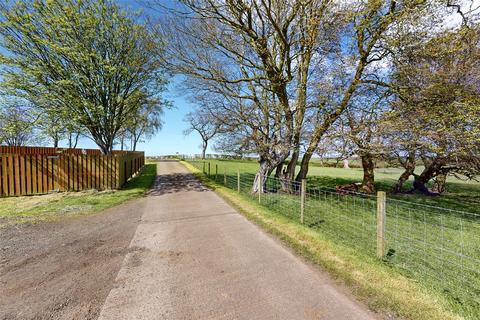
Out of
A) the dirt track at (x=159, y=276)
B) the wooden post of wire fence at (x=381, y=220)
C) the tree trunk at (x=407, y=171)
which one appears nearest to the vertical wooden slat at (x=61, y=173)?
the dirt track at (x=159, y=276)

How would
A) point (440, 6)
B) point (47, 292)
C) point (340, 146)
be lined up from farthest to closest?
point (340, 146) → point (440, 6) → point (47, 292)

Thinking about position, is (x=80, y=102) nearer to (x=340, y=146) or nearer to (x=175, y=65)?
(x=175, y=65)

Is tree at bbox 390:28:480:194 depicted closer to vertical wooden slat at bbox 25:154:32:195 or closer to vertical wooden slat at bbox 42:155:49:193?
vertical wooden slat at bbox 42:155:49:193

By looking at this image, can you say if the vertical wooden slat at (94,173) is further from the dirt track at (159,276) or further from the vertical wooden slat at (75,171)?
the dirt track at (159,276)

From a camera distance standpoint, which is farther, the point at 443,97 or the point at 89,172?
the point at 89,172

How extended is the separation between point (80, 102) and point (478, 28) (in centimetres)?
1470

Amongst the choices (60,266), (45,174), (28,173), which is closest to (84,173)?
(45,174)

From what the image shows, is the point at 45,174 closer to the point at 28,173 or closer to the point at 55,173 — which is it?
the point at 55,173

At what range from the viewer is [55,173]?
9.14 m

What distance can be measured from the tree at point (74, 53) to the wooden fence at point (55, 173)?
192 cm

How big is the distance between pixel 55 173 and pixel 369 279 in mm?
11545

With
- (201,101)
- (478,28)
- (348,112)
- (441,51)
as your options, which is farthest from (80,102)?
(478,28)

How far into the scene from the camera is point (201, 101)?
1062cm

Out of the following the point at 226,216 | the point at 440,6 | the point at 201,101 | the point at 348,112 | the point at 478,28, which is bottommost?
the point at 226,216
